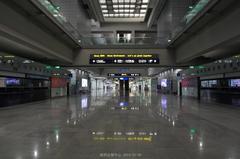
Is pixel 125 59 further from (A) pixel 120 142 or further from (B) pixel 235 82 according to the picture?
(A) pixel 120 142

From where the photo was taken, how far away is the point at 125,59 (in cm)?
2209

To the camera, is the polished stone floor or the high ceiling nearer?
the polished stone floor

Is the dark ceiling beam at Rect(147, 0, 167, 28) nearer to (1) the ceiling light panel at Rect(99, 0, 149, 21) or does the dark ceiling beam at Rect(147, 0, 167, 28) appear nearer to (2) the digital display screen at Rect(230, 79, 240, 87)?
(1) the ceiling light panel at Rect(99, 0, 149, 21)

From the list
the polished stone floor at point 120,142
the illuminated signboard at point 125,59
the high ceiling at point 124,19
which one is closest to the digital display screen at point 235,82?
the high ceiling at point 124,19

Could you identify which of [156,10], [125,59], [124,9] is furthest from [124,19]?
[125,59]

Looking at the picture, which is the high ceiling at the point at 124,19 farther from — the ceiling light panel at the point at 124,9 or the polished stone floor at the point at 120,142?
the polished stone floor at the point at 120,142

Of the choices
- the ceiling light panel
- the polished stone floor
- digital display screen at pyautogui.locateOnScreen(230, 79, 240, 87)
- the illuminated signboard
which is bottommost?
the polished stone floor

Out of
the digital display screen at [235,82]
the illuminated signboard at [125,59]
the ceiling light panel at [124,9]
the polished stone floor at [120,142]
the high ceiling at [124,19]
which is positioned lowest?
the polished stone floor at [120,142]

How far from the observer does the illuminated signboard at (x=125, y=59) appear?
22.0m

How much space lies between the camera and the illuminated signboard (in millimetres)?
22031

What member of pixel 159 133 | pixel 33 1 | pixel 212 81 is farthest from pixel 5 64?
pixel 212 81

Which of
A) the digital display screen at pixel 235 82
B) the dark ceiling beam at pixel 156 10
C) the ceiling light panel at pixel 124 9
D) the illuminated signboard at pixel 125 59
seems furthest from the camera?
the ceiling light panel at pixel 124 9

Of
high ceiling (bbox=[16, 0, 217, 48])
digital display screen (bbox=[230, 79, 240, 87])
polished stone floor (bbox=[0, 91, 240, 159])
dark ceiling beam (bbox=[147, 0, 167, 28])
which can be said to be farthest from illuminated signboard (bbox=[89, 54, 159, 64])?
polished stone floor (bbox=[0, 91, 240, 159])

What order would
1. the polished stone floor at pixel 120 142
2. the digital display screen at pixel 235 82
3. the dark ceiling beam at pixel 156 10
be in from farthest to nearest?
the dark ceiling beam at pixel 156 10 < the digital display screen at pixel 235 82 < the polished stone floor at pixel 120 142
